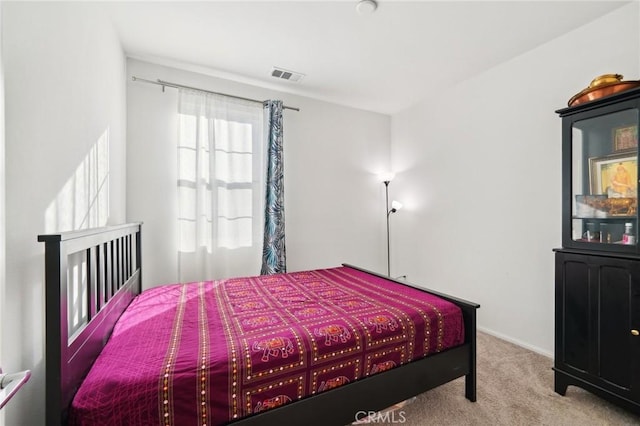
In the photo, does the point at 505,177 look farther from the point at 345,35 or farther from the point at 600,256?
the point at 345,35

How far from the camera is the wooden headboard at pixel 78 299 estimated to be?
2.86 ft

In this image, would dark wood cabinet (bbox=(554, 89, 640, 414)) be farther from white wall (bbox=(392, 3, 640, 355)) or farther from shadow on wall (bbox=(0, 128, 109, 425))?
shadow on wall (bbox=(0, 128, 109, 425))

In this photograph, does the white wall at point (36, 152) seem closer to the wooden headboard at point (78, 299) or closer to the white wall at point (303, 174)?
the wooden headboard at point (78, 299)

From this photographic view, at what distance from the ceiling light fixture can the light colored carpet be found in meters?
2.60

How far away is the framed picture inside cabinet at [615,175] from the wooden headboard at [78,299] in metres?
2.70

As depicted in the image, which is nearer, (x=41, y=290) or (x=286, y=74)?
(x=41, y=290)

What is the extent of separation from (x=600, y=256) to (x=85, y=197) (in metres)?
2.94

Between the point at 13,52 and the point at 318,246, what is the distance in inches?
118

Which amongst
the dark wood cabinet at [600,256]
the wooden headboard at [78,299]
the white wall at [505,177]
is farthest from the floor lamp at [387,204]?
the wooden headboard at [78,299]

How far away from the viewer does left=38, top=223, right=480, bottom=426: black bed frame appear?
0.88 meters

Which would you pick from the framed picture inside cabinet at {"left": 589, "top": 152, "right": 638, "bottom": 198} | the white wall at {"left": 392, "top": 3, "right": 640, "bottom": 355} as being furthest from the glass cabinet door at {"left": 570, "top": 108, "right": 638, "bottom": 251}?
the white wall at {"left": 392, "top": 3, "right": 640, "bottom": 355}

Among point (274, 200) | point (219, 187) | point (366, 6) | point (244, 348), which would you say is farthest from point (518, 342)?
point (219, 187)

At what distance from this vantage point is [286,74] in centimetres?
293

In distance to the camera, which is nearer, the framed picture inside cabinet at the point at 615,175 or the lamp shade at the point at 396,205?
the framed picture inside cabinet at the point at 615,175
